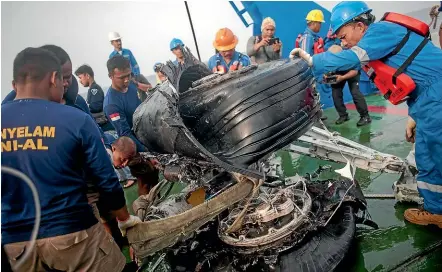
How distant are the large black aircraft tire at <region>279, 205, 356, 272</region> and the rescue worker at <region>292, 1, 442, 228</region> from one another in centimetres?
73

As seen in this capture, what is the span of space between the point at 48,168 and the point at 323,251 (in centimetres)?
159

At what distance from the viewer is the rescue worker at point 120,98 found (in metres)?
3.57

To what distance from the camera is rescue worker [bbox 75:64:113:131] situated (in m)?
4.66

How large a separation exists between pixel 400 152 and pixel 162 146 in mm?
2963

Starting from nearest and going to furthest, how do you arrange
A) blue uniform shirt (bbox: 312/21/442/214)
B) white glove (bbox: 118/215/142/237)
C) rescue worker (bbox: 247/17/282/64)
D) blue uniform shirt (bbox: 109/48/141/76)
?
white glove (bbox: 118/215/142/237) → blue uniform shirt (bbox: 312/21/442/214) → rescue worker (bbox: 247/17/282/64) → blue uniform shirt (bbox: 109/48/141/76)

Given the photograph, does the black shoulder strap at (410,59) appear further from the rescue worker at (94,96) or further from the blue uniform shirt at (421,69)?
the rescue worker at (94,96)

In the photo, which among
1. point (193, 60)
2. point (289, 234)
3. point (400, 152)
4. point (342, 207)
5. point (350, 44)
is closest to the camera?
point (289, 234)

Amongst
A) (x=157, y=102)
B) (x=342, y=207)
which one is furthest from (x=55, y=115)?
(x=342, y=207)

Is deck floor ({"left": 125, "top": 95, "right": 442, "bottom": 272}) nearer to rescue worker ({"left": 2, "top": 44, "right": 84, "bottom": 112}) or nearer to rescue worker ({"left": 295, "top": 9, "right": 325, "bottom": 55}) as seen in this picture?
rescue worker ({"left": 2, "top": 44, "right": 84, "bottom": 112})

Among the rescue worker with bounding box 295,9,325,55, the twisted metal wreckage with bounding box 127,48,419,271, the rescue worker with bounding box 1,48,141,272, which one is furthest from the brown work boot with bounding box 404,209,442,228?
the rescue worker with bounding box 295,9,325,55

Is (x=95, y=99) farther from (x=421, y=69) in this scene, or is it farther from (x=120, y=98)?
(x=421, y=69)

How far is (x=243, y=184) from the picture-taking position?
186 cm

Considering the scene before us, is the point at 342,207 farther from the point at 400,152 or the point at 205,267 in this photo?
the point at 400,152

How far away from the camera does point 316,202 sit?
2168mm
